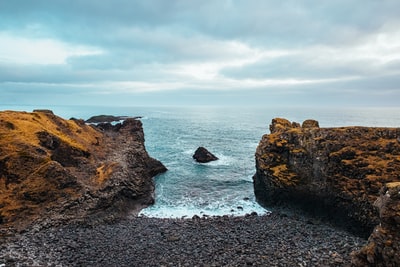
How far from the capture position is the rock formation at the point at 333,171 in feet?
94.6

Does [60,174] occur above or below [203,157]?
above

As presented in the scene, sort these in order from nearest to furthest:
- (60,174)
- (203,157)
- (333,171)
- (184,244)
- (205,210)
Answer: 1. (184,244)
2. (60,174)
3. (333,171)
4. (205,210)
5. (203,157)

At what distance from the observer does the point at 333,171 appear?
32.6m

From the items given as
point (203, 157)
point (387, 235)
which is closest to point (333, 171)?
point (387, 235)

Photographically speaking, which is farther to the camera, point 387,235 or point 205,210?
point 205,210

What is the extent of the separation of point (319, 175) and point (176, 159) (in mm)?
38886

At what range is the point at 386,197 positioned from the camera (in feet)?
58.0

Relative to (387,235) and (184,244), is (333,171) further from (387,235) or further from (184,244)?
(184,244)

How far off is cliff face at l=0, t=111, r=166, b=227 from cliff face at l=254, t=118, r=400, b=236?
1731 centimetres

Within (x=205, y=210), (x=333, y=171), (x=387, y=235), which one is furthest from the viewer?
(x=205, y=210)

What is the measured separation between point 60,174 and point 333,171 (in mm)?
30033

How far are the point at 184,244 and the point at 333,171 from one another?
18.3 metres

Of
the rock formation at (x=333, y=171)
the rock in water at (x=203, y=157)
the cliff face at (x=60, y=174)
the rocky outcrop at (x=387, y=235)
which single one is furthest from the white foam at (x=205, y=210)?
the rock in water at (x=203, y=157)

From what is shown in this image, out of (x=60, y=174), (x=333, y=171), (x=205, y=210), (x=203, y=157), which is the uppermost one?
(x=333, y=171)
